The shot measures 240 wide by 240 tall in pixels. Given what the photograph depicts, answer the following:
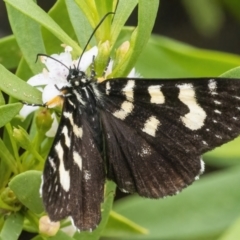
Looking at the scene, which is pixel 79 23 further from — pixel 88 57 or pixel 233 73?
pixel 233 73

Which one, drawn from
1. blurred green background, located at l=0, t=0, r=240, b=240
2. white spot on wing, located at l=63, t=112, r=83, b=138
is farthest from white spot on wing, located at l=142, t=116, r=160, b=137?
blurred green background, located at l=0, t=0, r=240, b=240

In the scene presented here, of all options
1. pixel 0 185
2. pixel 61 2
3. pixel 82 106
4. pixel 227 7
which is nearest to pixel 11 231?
pixel 0 185

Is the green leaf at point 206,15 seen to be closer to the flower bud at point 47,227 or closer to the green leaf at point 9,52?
the green leaf at point 9,52

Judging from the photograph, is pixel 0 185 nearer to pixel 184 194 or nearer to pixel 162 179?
pixel 162 179

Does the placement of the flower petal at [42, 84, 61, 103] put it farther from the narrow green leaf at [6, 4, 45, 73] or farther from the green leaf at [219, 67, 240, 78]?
the green leaf at [219, 67, 240, 78]

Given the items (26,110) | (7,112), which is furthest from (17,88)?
(26,110)

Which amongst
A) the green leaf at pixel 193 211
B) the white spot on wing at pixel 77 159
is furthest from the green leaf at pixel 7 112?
the green leaf at pixel 193 211

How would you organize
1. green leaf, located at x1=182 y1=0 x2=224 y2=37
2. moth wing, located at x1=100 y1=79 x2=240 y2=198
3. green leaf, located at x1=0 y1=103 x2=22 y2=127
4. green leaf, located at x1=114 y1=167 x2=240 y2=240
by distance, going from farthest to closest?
green leaf, located at x1=182 y1=0 x2=224 y2=37 → green leaf, located at x1=114 y1=167 x2=240 y2=240 → moth wing, located at x1=100 y1=79 x2=240 y2=198 → green leaf, located at x1=0 y1=103 x2=22 y2=127
